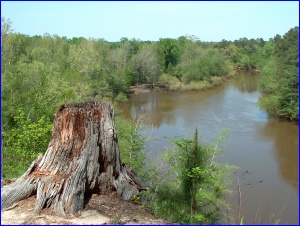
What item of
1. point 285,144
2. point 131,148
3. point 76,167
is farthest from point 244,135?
point 76,167

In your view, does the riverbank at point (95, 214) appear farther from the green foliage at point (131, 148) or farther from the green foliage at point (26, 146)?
the green foliage at point (131, 148)

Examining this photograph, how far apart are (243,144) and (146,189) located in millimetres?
13020

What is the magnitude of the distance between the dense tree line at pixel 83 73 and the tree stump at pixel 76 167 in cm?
402

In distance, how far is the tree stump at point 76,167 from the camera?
416 centimetres

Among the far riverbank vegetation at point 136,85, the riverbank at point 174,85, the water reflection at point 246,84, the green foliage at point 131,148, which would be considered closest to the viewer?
the far riverbank vegetation at point 136,85

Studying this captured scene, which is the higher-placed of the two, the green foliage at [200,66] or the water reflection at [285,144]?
the green foliage at [200,66]

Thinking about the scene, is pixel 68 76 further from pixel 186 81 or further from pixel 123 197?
pixel 186 81

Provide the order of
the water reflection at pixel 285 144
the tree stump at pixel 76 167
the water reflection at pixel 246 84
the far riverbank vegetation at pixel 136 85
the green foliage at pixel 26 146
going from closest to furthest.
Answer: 1. the tree stump at pixel 76 167
2. the far riverbank vegetation at pixel 136 85
3. the green foliage at pixel 26 146
4. the water reflection at pixel 285 144
5. the water reflection at pixel 246 84

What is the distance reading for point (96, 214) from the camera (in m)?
4.05

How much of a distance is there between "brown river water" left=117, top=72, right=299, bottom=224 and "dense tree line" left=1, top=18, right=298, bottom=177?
2253mm

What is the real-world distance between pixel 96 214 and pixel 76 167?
675 millimetres

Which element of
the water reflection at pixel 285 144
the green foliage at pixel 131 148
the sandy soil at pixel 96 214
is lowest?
the water reflection at pixel 285 144

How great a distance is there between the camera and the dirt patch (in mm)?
3861

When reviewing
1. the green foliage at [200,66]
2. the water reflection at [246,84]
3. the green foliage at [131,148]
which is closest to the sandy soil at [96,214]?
the green foliage at [131,148]
